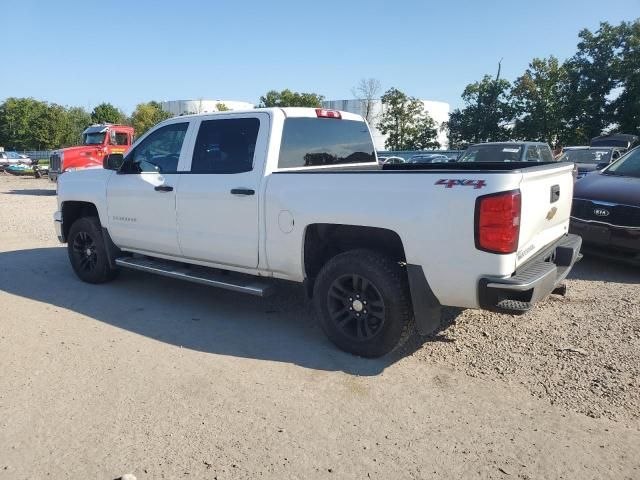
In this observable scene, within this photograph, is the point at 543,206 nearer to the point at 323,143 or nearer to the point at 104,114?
the point at 323,143

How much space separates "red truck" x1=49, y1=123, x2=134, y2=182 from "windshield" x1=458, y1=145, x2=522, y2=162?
13.1m

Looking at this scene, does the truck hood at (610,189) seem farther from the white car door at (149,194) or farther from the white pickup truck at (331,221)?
the white car door at (149,194)

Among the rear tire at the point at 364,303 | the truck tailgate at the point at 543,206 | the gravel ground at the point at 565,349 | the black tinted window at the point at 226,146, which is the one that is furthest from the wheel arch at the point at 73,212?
the truck tailgate at the point at 543,206

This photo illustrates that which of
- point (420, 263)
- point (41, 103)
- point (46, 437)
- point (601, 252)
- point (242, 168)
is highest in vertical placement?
point (41, 103)

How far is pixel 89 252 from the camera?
6078 millimetres

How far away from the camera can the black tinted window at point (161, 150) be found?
5104mm

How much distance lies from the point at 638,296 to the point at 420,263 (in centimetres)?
332

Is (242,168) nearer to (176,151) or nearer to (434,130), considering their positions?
(176,151)

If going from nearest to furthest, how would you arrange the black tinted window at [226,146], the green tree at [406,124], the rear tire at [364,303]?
1. the rear tire at [364,303]
2. the black tinted window at [226,146]
3. the green tree at [406,124]

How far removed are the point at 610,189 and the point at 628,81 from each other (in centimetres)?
3916

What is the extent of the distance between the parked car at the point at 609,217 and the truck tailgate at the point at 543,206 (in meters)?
1.91

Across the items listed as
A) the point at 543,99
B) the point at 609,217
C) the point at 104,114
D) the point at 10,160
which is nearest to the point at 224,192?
the point at 609,217

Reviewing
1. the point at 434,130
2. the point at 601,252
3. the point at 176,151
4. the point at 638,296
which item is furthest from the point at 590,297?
the point at 434,130

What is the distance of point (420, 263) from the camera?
3.51 metres
